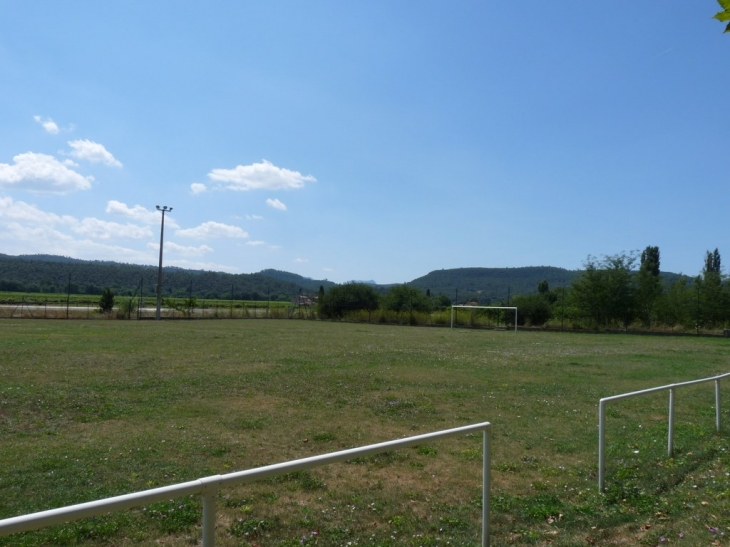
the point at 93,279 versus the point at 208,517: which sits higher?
the point at 93,279

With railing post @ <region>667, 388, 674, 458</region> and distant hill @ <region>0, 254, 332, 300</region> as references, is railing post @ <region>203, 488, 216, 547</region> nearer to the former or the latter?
railing post @ <region>667, 388, 674, 458</region>

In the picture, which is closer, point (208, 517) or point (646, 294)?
point (208, 517)

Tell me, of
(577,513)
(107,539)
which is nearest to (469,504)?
(577,513)

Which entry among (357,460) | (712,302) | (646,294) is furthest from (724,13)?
(646,294)

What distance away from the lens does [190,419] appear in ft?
29.7

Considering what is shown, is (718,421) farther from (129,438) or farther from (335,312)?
(335,312)

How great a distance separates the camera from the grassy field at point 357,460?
4762 mm

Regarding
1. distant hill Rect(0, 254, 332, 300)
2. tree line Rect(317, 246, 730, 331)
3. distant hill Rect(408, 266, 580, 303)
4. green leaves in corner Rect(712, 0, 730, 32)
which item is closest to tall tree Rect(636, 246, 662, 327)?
tree line Rect(317, 246, 730, 331)

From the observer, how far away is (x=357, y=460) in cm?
675

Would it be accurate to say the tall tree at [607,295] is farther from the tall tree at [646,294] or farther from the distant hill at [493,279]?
the distant hill at [493,279]

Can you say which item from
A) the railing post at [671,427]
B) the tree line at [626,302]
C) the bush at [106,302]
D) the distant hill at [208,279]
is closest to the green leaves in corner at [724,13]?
the railing post at [671,427]

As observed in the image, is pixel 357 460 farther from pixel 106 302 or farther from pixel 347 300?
pixel 347 300

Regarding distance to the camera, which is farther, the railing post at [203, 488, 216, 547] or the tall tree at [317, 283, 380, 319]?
the tall tree at [317, 283, 380, 319]

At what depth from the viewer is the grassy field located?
4.76 meters
